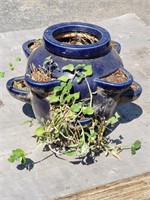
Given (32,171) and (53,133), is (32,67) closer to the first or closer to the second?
(53,133)

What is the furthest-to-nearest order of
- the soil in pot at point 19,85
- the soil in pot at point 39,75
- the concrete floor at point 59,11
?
the concrete floor at point 59,11
the soil in pot at point 19,85
the soil in pot at point 39,75

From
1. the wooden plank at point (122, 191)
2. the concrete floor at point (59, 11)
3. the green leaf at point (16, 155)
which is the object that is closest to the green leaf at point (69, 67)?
the green leaf at point (16, 155)

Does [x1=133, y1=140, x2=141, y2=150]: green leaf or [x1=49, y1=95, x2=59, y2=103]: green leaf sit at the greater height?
[x1=49, y1=95, x2=59, y2=103]: green leaf

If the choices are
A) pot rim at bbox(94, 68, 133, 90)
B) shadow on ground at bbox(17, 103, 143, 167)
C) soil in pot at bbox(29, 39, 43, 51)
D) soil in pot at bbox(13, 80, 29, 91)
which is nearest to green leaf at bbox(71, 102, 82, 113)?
pot rim at bbox(94, 68, 133, 90)

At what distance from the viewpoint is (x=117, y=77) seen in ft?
8.16

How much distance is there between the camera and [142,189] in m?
2.43

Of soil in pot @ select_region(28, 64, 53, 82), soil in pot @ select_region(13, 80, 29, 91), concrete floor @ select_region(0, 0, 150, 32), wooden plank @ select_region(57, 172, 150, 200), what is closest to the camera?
wooden plank @ select_region(57, 172, 150, 200)

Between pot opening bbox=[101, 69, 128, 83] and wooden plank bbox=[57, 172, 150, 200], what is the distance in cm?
45

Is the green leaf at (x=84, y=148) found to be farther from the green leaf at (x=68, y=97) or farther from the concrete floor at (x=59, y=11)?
the concrete floor at (x=59, y=11)

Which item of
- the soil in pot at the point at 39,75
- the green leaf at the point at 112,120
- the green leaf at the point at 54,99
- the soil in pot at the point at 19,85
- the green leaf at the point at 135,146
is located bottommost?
the green leaf at the point at 135,146

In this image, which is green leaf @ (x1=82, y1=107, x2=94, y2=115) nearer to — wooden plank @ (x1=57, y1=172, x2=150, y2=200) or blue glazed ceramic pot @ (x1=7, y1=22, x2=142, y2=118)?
blue glazed ceramic pot @ (x1=7, y1=22, x2=142, y2=118)

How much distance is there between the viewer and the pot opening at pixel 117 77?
246cm

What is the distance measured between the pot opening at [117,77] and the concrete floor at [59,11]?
75.5 inches

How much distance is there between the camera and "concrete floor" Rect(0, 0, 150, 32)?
14.6ft
